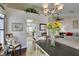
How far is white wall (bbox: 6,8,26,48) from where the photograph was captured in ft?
7.45

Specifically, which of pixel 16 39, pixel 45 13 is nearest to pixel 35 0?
pixel 45 13

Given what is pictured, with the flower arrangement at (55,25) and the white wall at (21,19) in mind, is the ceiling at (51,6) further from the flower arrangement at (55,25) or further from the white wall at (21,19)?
the flower arrangement at (55,25)

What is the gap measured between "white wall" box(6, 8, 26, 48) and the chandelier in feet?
1.37

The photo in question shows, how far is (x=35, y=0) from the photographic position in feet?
7.61

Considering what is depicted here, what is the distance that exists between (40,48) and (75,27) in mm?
783

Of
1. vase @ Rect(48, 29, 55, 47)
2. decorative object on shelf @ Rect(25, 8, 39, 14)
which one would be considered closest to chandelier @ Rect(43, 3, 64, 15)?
decorative object on shelf @ Rect(25, 8, 39, 14)

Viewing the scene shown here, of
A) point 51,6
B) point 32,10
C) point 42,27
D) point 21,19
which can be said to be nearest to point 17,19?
point 21,19

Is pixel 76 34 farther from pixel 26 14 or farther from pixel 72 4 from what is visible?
pixel 26 14

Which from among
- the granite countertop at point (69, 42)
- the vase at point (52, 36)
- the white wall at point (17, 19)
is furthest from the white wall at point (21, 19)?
the granite countertop at point (69, 42)

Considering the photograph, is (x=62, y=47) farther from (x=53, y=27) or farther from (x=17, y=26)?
(x=17, y=26)

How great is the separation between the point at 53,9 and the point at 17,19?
2.30 feet

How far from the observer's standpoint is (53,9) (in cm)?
227

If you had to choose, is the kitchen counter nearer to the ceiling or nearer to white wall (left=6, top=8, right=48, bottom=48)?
white wall (left=6, top=8, right=48, bottom=48)

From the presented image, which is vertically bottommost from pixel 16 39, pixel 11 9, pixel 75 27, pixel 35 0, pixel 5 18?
pixel 16 39
